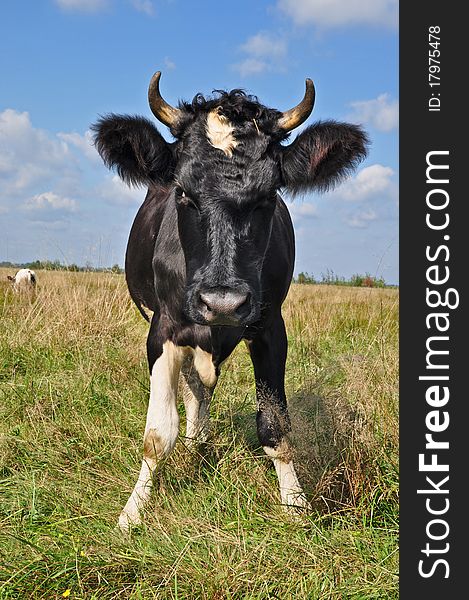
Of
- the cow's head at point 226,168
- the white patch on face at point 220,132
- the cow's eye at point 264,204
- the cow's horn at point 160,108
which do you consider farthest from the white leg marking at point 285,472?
the cow's horn at point 160,108

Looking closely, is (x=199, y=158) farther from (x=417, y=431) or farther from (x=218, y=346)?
(x=417, y=431)

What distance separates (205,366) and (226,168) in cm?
120

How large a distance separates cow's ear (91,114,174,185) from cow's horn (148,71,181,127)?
84mm

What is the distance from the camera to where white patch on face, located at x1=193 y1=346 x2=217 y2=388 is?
388 centimetres

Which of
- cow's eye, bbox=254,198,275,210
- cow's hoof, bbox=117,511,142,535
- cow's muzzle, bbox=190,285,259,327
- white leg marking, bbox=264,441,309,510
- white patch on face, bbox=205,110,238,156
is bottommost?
cow's hoof, bbox=117,511,142,535

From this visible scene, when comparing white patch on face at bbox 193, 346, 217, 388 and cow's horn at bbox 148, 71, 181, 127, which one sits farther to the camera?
white patch on face at bbox 193, 346, 217, 388

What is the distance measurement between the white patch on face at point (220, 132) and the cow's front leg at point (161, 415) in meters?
1.19

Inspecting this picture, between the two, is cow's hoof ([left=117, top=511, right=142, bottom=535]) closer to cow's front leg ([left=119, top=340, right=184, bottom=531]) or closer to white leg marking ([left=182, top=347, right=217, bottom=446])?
cow's front leg ([left=119, top=340, right=184, bottom=531])

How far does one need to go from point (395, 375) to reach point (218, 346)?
1409mm

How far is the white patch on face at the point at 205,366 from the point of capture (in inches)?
153

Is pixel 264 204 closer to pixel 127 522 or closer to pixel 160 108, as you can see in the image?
pixel 160 108

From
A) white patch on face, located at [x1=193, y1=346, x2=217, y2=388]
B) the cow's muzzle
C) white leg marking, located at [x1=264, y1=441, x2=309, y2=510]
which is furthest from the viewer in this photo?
white patch on face, located at [x1=193, y1=346, x2=217, y2=388]

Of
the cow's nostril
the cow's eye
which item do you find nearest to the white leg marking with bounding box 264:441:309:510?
the cow's nostril

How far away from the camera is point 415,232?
3.00 metres
